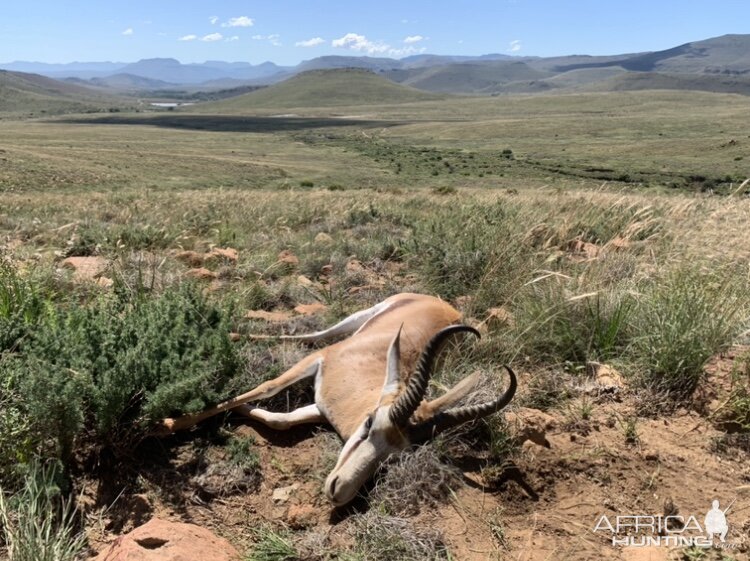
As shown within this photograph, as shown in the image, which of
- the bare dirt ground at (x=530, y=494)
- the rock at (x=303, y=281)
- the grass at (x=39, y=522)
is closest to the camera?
the grass at (x=39, y=522)

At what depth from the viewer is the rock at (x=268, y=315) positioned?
6.17 meters

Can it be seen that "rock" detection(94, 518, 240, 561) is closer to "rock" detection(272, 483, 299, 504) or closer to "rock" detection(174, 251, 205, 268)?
"rock" detection(272, 483, 299, 504)

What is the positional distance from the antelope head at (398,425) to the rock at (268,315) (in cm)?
257

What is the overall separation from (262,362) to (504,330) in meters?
2.07

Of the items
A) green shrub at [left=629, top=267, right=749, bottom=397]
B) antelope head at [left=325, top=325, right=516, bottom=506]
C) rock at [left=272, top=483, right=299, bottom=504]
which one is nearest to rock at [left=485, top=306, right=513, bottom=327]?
green shrub at [left=629, top=267, right=749, bottom=397]

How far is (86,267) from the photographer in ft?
24.0

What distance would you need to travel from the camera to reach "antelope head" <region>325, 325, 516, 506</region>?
11.3 feet

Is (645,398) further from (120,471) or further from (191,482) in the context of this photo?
(120,471)

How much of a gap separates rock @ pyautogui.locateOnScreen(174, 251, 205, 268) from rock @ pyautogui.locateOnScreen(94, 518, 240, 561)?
5.18 metres

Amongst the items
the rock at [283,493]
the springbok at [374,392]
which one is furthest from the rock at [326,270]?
the rock at [283,493]

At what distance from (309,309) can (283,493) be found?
9.77 ft

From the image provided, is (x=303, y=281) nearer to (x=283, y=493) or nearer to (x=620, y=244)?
(x=620, y=244)

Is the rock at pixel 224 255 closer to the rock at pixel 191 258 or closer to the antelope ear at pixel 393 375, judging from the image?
the rock at pixel 191 258

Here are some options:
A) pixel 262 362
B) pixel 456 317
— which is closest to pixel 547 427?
pixel 456 317
